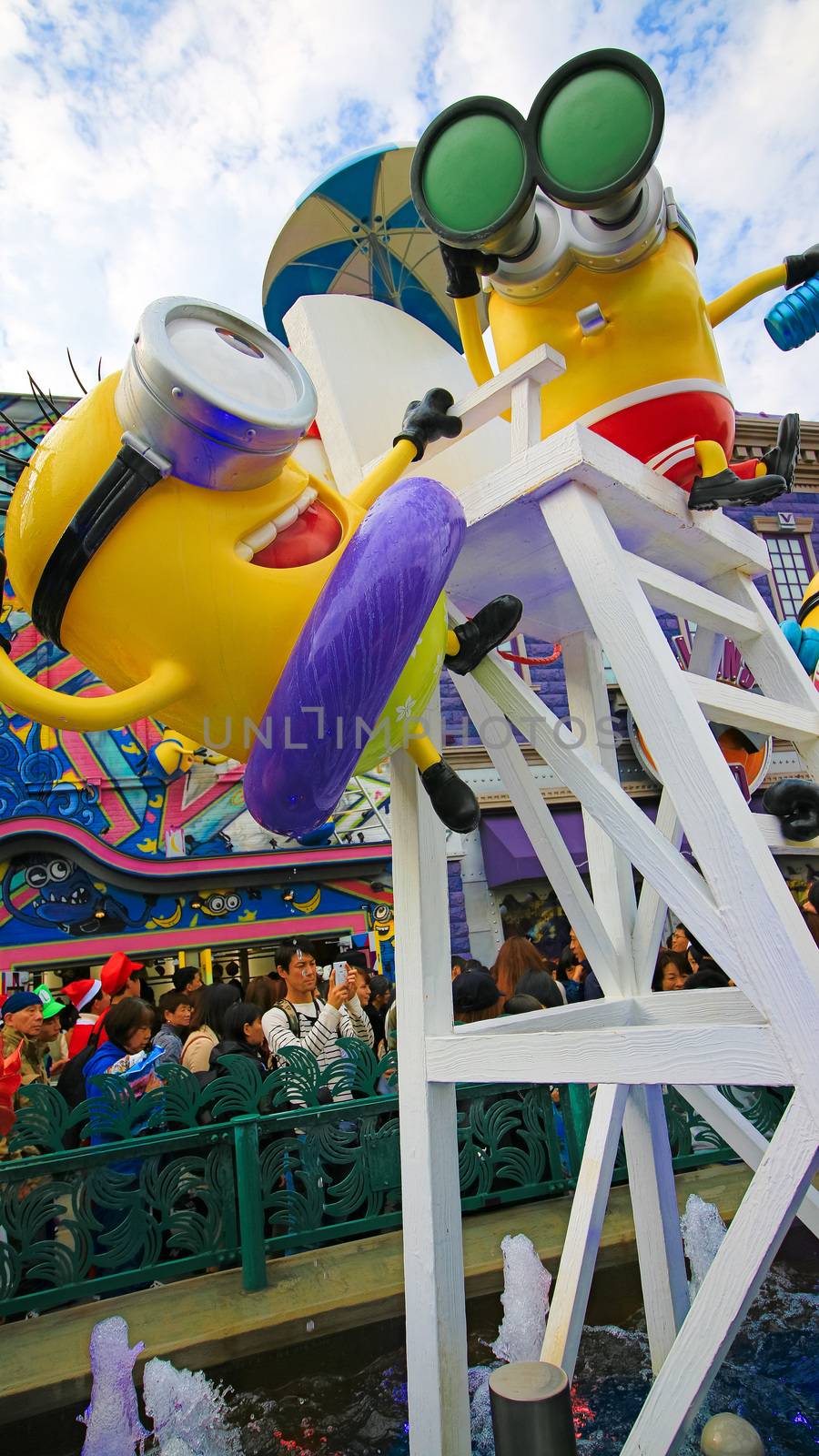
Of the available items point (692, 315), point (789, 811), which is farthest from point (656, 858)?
point (692, 315)

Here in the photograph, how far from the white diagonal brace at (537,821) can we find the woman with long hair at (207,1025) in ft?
7.85

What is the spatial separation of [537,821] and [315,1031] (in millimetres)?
2288

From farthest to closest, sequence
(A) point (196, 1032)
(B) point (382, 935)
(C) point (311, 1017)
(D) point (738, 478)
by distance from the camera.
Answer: (B) point (382, 935) < (C) point (311, 1017) < (A) point (196, 1032) < (D) point (738, 478)

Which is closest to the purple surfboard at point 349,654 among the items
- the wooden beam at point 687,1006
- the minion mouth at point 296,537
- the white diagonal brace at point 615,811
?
the minion mouth at point 296,537

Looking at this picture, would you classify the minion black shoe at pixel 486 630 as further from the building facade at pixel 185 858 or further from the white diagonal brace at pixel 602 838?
the building facade at pixel 185 858

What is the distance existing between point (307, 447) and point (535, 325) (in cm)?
81

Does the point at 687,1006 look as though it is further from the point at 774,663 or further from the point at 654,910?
the point at 774,663

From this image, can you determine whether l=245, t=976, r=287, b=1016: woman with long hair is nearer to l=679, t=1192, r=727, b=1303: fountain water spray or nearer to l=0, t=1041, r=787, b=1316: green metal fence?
l=0, t=1041, r=787, b=1316: green metal fence

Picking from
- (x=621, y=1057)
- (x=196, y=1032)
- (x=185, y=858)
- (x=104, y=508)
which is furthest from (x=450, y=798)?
(x=185, y=858)

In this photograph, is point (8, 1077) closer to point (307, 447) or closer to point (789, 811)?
point (307, 447)

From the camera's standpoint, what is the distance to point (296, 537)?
5.74 feet

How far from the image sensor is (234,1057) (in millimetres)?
3729

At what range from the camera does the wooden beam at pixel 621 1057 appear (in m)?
1.47

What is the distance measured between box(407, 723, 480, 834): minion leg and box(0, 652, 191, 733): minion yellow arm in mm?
644
